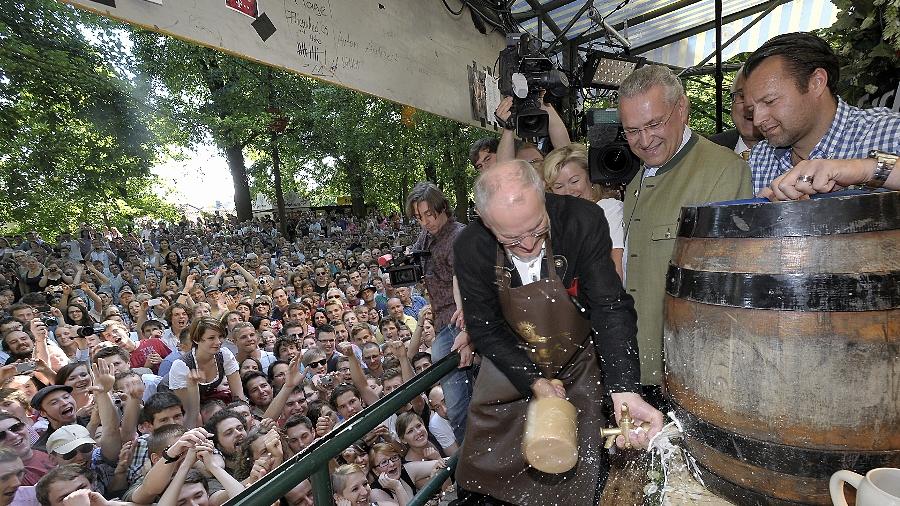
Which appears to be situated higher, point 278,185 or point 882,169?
point 278,185

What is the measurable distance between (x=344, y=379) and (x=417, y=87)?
2981mm

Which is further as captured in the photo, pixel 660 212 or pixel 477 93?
pixel 477 93

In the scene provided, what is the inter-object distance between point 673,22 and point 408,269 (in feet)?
18.7

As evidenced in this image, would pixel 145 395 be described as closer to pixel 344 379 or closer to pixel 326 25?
pixel 344 379

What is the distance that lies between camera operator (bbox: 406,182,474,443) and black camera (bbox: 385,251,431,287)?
53 millimetres

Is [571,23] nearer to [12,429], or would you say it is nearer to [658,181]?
[658,181]

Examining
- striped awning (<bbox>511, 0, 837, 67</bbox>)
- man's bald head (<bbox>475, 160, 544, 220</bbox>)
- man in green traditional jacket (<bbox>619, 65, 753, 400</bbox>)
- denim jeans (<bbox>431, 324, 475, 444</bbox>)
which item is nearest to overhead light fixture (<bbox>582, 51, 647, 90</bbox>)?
Result: striped awning (<bbox>511, 0, 837, 67</bbox>)

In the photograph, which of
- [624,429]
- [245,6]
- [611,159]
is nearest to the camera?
[624,429]

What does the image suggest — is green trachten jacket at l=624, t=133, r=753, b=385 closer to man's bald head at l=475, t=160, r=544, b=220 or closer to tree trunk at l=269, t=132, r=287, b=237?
man's bald head at l=475, t=160, r=544, b=220

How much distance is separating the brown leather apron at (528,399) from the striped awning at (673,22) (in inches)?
205

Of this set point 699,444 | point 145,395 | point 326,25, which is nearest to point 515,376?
point 699,444

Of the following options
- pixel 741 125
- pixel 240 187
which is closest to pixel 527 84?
pixel 741 125

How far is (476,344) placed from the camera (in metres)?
1.90

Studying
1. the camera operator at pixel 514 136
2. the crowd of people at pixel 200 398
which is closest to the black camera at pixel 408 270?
the crowd of people at pixel 200 398
